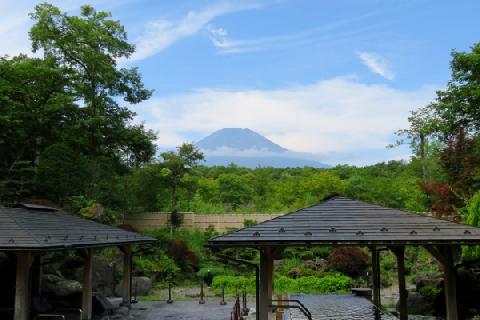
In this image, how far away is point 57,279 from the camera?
1617 cm

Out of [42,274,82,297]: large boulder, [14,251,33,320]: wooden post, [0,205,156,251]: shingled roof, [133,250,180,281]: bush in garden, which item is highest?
[0,205,156,251]: shingled roof

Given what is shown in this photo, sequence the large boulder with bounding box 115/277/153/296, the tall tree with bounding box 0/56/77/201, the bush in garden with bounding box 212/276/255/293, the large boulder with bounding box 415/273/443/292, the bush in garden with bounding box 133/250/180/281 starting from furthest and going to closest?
the bush in garden with bounding box 133/250/180/281 < the tall tree with bounding box 0/56/77/201 < the bush in garden with bounding box 212/276/255/293 < the large boulder with bounding box 115/277/153/296 < the large boulder with bounding box 415/273/443/292

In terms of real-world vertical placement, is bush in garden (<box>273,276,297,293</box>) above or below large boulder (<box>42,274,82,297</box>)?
below

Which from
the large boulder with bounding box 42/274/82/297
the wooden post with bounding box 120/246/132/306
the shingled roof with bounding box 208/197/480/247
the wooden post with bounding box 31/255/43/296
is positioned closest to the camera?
the shingled roof with bounding box 208/197/480/247

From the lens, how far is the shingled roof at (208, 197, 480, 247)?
832 cm

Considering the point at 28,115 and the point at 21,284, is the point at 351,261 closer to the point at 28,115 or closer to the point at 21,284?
the point at 28,115

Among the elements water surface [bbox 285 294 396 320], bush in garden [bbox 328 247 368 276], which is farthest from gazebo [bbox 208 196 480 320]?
bush in garden [bbox 328 247 368 276]

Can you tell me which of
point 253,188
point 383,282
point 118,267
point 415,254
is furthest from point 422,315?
point 253,188

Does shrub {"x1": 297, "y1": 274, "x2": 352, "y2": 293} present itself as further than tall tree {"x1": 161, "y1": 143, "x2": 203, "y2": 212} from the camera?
No

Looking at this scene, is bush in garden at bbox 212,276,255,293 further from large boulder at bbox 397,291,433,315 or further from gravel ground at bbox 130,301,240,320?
large boulder at bbox 397,291,433,315

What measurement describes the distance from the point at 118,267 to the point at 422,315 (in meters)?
13.3

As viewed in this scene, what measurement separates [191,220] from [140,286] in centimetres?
966

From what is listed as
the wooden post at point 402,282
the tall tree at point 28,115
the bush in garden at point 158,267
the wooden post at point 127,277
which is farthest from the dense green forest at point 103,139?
Result: the wooden post at point 402,282

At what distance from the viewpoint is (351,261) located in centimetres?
2273
